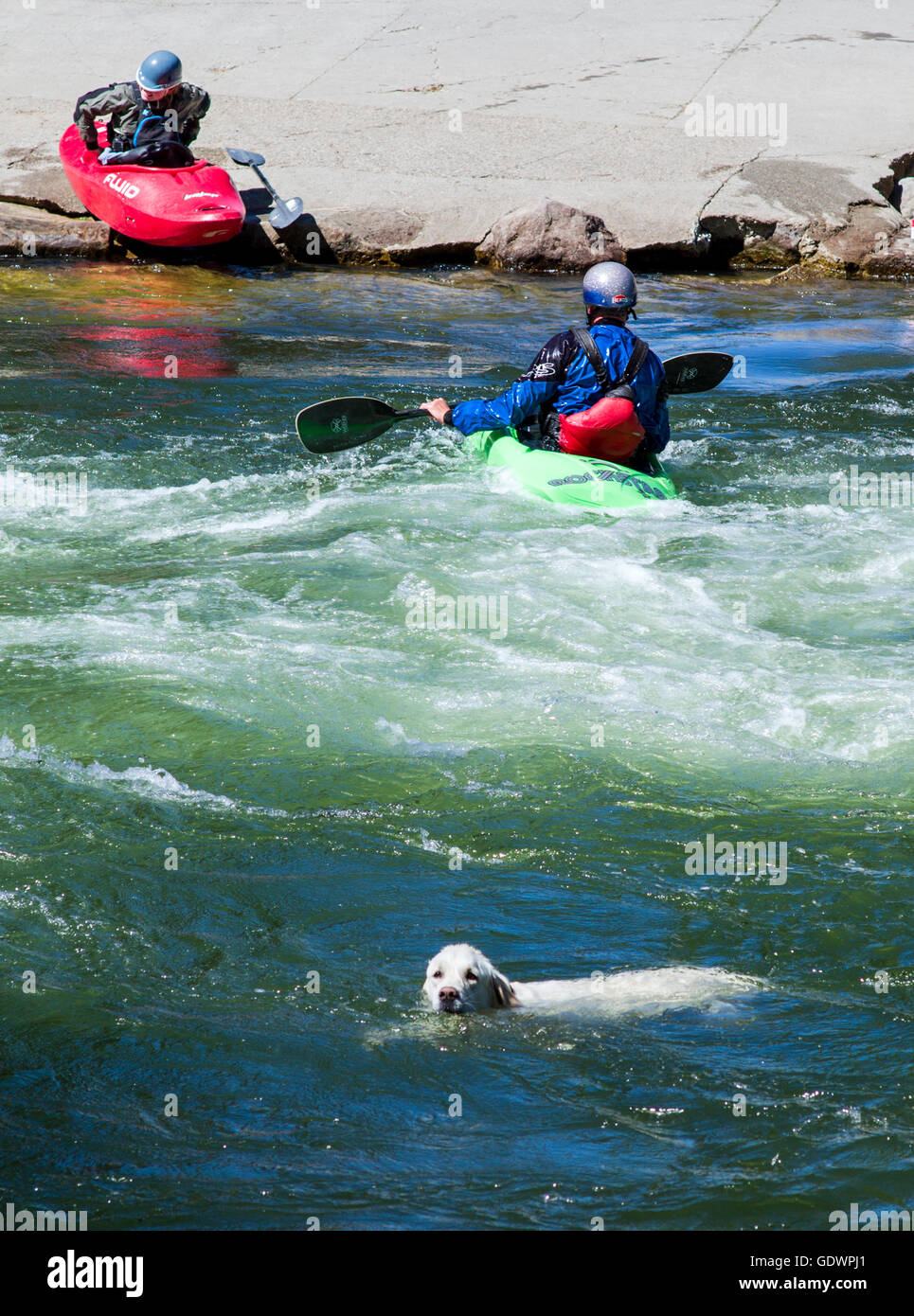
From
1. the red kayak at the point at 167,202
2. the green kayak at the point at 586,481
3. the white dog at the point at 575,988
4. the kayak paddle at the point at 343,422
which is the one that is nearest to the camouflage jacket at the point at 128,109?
the red kayak at the point at 167,202

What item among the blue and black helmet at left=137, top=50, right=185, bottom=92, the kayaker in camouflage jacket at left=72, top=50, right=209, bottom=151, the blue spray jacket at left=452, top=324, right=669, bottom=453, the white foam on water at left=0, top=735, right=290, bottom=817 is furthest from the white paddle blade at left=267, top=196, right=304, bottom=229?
the white foam on water at left=0, top=735, right=290, bottom=817

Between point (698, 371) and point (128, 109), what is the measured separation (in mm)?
7114

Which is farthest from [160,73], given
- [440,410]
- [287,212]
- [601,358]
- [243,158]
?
[601,358]

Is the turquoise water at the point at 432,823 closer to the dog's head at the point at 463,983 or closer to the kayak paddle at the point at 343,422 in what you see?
the dog's head at the point at 463,983

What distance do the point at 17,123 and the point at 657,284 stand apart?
302 inches

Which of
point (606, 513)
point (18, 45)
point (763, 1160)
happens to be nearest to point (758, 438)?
point (606, 513)

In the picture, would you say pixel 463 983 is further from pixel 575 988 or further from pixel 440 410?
pixel 440 410

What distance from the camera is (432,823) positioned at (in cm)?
454

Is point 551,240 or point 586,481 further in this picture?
point 551,240

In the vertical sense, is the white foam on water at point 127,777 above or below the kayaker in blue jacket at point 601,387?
below

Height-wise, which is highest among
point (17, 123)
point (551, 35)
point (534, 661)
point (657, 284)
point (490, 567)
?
point (551, 35)

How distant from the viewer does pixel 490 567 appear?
6.86 meters

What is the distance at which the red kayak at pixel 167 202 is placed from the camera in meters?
12.5

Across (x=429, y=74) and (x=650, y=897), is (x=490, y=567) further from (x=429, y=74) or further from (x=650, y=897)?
(x=429, y=74)
